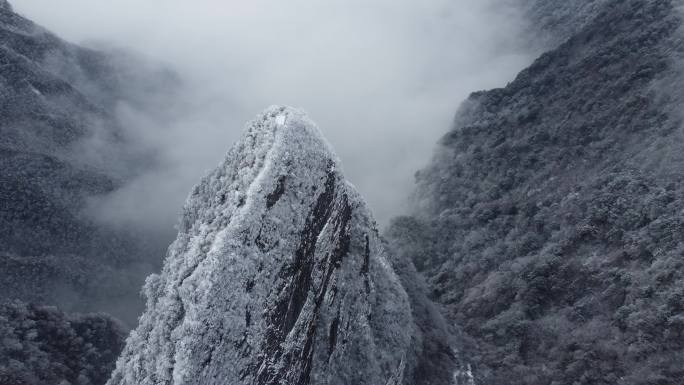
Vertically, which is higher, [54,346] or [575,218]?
[54,346]

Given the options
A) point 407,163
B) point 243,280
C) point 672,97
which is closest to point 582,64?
point 672,97

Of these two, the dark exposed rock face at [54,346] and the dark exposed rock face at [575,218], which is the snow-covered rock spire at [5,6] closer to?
the dark exposed rock face at [54,346]

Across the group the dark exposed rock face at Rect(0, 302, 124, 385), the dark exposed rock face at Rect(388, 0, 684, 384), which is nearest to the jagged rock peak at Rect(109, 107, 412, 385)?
the dark exposed rock face at Rect(388, 0, 684, 384)

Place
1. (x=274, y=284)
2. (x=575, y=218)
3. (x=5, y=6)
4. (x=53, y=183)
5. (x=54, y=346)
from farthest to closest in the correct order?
(x=5, y=6) → (x=53, y=183) → (x=54, y=346) → (x=575, y=218) → (x=274, y=284)

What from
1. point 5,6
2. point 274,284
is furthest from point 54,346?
point 5,6

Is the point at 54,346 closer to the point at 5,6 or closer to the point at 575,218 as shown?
the point at 575,218

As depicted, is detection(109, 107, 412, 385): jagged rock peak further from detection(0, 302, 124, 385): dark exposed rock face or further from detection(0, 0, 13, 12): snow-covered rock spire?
detection(0, 0, 13, 12): snow-covered rock spire

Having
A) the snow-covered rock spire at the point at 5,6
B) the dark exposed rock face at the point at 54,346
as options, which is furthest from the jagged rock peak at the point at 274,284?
the snow-covered rock spire at the point at 5,6

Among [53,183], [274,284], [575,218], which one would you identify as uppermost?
[53,183]
